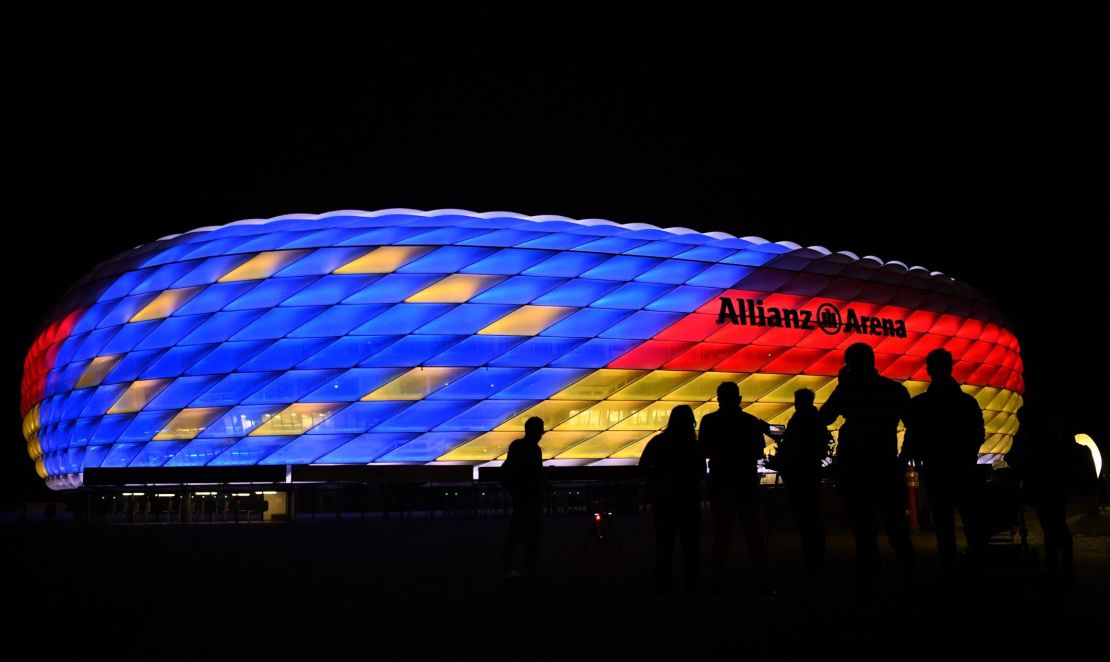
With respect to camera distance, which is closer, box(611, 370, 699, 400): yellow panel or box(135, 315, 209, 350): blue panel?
box(135, 315, 209, 350): blue panel

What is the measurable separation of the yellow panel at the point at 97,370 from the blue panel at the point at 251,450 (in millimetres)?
5181

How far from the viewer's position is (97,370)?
30.7 meters

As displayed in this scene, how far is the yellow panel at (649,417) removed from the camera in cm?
2990

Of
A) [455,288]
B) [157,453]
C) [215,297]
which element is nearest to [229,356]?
[215,297]

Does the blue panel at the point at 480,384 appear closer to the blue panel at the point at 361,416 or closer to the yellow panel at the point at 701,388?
the blue panel at the point at 361,416

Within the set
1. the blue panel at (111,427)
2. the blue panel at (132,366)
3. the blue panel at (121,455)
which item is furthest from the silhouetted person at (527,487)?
the blue panel at (111,427)

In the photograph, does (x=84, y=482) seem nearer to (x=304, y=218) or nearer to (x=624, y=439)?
(x=304, y=218)

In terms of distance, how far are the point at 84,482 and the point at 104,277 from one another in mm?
7429

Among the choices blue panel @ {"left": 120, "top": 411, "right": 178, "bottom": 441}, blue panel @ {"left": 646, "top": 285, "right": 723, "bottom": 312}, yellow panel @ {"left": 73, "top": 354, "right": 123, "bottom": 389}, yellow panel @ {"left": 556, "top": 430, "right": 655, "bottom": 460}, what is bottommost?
yellow panel @ {"left": 556, "top": 430, "right": 655, "bottom": 460}

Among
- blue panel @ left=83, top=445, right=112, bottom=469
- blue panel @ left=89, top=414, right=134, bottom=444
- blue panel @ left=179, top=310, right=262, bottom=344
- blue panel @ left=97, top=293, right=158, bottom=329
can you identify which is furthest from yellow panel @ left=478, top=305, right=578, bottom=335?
blue panel @ left=83, top=445, right=112, bottom=469

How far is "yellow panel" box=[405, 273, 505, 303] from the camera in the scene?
28.4m

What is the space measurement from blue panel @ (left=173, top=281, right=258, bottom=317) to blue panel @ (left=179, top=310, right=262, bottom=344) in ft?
1.27

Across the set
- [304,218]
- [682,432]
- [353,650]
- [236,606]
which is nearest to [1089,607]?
[682,432]

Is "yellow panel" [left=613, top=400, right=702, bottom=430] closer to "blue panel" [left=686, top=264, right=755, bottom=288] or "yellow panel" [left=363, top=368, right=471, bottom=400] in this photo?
"blue panel" [left=686, top=264, right=755, bottom=288]
